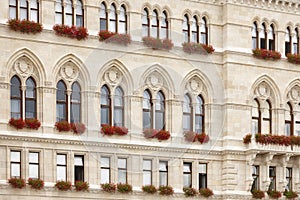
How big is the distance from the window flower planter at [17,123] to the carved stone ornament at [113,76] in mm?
4521

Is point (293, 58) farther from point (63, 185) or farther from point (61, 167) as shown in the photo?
point (63, 185)

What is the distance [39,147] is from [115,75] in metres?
4.82

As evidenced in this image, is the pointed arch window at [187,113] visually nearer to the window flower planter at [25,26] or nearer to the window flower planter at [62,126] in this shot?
the window flower planter at [62,126]

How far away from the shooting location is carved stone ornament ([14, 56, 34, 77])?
46.1 metres

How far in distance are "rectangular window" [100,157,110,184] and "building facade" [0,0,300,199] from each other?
0.17ft

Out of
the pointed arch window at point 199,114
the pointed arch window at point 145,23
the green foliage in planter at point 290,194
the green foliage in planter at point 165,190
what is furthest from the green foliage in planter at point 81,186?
the green foliage in planter at point 290,194

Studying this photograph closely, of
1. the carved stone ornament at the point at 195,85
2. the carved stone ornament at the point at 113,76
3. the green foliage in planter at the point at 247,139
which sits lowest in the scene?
the green foliage in planter at the point at 247,139

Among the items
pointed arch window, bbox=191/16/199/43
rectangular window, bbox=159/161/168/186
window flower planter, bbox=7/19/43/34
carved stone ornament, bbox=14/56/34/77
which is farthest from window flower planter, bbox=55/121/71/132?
pointed arch window, bbox=191/16/199/43

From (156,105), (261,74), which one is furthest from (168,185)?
(261,74)

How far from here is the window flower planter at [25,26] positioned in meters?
45.7

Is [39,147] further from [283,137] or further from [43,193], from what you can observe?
[283,137]

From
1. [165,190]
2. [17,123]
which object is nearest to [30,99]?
[17,123]

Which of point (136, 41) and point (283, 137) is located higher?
point (136, 41)

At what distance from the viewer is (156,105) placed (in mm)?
49375
